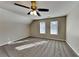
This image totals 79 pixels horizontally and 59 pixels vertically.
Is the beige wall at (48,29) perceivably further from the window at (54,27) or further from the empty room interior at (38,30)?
the window at (54,27)

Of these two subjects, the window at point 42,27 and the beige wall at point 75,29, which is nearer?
the beige wall at point 75,29

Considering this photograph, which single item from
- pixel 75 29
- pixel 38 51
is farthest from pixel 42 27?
pixel 75 29

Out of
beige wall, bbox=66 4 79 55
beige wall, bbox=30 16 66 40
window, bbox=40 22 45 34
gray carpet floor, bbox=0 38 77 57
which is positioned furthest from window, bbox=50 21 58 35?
beige wall, bbox=66 4 79 55

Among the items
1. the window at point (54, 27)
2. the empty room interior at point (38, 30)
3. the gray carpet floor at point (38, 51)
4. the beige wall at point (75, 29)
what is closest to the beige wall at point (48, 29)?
the empty room interior at point (38, 30)

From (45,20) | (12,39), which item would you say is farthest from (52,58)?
(45,20)

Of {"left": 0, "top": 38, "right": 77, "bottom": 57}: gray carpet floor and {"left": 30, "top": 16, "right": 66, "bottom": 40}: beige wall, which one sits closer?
{"left": 0, "top": 38, "right": 77, "bottom": 57}: gray carpet floor

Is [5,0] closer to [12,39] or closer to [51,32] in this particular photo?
[12,39]

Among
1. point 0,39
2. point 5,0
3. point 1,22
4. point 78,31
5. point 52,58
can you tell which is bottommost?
point 52,58

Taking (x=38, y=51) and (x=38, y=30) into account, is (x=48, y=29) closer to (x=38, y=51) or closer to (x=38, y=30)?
(x=38, y=30)

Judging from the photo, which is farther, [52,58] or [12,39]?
[12,39]

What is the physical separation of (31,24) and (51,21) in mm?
2997

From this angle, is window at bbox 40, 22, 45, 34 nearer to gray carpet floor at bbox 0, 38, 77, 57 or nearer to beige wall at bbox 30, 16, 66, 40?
beige wall at bbox 30, 16, 66, 40

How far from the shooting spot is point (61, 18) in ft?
25.9

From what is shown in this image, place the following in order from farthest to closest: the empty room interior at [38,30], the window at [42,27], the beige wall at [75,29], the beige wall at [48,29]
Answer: the window at [42,27], the beige wall at [48,29], the empty room interior at [38,30], the beige wall at [75,29]
